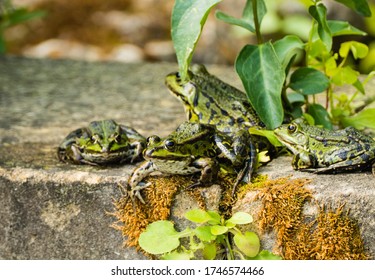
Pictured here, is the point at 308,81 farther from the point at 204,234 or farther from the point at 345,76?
the point at 204,234

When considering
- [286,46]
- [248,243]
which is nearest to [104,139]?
[248,243]

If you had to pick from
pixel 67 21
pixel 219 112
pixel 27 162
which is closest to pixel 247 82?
pixel 219 112

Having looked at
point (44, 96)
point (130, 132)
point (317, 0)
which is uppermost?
Answer: point (317, 0)

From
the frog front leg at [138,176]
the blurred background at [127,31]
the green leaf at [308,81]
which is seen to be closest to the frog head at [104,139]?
the frog front leg at [138,176]

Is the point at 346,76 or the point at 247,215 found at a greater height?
the point at 346,76

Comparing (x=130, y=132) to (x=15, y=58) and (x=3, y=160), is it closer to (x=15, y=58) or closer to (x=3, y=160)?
(x=3, y=160)

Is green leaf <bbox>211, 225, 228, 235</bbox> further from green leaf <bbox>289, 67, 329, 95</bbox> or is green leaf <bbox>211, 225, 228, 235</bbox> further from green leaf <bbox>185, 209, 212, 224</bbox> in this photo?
green leaf <bbox>289, 67, 329, 95</bbox>

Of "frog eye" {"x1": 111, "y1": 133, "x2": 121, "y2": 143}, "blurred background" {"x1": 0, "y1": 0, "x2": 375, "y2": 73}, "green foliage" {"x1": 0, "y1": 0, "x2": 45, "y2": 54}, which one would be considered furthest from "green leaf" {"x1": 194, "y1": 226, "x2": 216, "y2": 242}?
"blurred background" {"x1": 0, "y1": 0, "x2": 375, "y2": 73}

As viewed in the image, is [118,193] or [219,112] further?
[219,112]
